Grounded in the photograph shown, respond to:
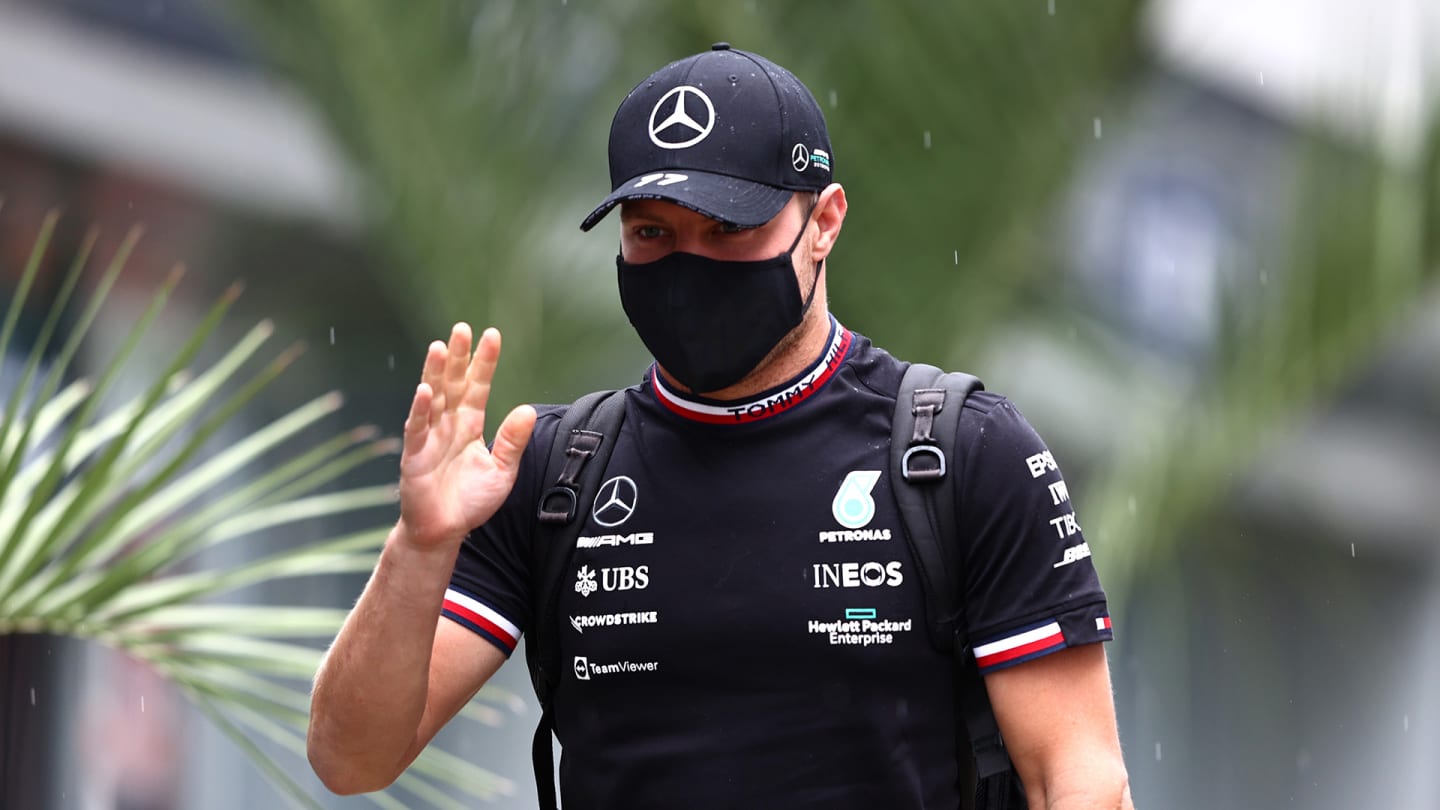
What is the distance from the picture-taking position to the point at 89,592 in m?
3.25

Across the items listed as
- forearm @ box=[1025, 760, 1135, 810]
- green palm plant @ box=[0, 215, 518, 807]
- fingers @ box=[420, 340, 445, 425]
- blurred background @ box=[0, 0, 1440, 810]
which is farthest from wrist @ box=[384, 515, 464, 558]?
blurred background @ box=[0, 0, 1440, 810]

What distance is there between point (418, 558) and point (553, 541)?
9.0 inches

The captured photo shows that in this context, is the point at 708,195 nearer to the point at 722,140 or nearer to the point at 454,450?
the point at 722,140

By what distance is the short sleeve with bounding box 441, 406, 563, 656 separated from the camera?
229 cm

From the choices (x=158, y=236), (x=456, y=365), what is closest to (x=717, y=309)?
(x=456, y=365)

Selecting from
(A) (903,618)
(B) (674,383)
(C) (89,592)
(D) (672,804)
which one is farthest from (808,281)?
(C) (89,592)

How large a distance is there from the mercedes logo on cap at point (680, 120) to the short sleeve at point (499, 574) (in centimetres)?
45

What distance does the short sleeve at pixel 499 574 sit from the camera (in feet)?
7.50

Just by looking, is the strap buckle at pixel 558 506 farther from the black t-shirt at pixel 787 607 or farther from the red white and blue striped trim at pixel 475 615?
the red white and blue striped trim at pixel 475 615

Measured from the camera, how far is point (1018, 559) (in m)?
2.14

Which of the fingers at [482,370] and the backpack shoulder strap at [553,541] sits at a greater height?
the fingers at [482,370]

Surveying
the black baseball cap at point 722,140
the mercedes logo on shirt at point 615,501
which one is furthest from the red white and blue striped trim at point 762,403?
the black baseball cap at point 722,140

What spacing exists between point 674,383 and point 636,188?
30cm

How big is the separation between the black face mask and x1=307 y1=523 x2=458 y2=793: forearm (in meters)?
0.39
